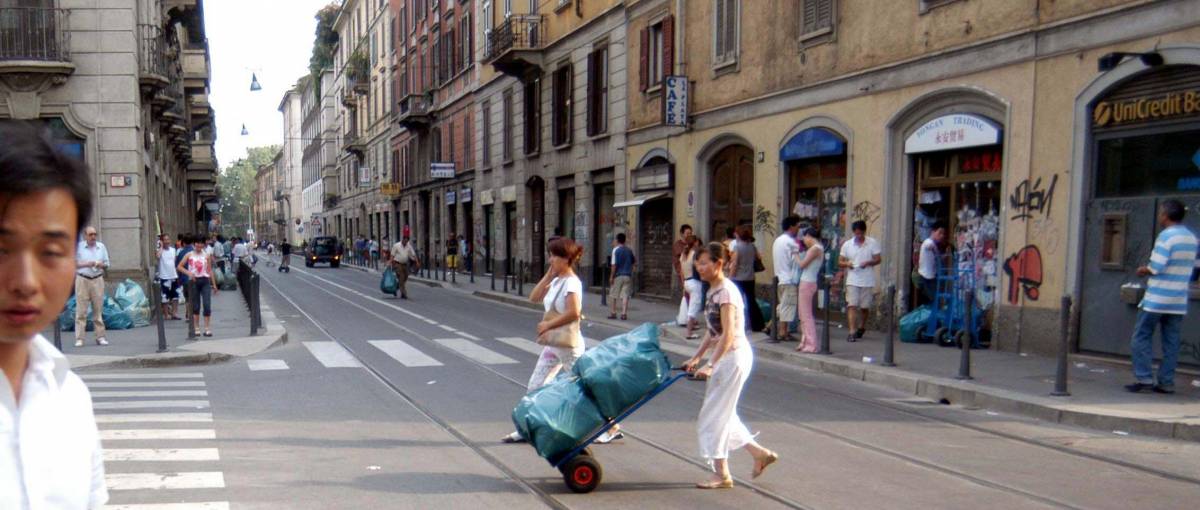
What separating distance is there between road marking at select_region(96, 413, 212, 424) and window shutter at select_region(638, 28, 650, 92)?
1677 centimetres

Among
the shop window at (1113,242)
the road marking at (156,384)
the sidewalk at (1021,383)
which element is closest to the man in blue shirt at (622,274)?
the sidewalk at (1021,383)

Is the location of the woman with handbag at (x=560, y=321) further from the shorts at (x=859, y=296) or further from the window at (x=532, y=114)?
the window at (x=532, y=114)

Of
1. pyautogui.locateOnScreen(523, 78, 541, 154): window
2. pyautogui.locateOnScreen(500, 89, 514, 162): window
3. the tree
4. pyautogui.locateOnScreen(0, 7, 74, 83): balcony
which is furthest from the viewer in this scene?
the tree

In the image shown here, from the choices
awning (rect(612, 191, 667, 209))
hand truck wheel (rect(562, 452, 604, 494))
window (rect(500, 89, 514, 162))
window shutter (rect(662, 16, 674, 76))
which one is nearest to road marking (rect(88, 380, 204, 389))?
hand truck wheel (rect(562, 452, 604, 494))

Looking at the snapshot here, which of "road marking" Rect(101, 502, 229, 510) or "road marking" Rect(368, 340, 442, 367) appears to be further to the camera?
"road marking" Rect(368, 340, 442, 367)

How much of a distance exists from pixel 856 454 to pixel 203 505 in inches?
179

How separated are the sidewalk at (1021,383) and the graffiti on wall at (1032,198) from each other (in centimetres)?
189

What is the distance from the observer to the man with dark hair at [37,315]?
1655 mm

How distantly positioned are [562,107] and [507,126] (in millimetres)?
5861

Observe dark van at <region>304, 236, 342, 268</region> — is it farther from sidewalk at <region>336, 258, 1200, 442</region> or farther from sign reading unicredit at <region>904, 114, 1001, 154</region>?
sign reading unicredit at <region>904, 114, 1001, 154</region>

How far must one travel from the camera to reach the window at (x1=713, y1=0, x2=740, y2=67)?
64.5ft

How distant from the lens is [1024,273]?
12672mm

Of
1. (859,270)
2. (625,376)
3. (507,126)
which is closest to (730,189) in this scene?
(859,270)

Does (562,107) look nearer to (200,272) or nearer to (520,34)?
(520,34)
